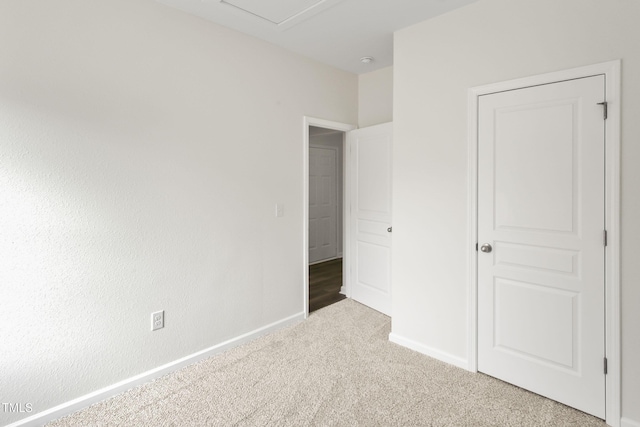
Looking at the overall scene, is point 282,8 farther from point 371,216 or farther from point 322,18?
point 371,216

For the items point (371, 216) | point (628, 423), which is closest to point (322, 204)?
point (371, 216)

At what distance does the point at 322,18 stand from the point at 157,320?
2532mm

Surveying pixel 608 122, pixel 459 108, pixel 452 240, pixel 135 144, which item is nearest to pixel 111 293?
pixel 135 144

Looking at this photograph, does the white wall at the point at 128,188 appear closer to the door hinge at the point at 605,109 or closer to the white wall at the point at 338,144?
the door hinge at the point at 605,109

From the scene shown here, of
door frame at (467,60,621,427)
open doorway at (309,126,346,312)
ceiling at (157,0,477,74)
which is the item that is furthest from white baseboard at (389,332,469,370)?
ceiling at (157,0,477,74)

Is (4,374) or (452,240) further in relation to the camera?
(452,240)

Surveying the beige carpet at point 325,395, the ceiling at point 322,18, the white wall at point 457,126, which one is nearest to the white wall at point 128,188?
the ceiling at point 322,18

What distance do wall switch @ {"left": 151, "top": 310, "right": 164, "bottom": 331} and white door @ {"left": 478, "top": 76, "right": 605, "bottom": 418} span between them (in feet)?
7.48

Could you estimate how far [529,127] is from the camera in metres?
2.17

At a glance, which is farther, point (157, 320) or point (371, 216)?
point (371, 216)

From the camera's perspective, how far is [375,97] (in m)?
3.78

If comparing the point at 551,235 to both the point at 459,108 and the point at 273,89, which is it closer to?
the point at 459,108

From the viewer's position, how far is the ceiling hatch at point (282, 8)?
233cm

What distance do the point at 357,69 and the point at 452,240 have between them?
2234 mm
